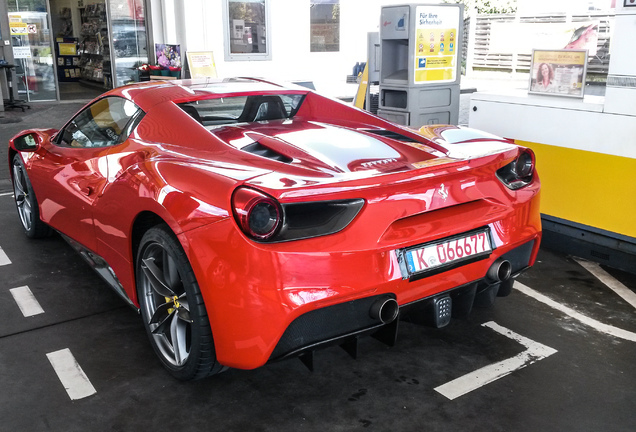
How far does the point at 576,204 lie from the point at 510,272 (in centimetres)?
201

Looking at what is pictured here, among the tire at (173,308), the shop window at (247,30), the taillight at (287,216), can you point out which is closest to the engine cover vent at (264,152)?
the taillight at (287,216)

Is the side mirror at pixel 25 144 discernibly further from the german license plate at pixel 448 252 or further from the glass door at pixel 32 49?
the glass door at pixel 32 49

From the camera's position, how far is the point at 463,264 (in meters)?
2.60

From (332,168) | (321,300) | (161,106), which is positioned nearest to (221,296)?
(321,300)

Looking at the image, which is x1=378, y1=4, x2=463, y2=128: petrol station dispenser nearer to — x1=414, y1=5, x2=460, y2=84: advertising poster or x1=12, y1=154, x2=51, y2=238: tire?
x1=414, y1=5, x2=460, y2=84: advertising poster

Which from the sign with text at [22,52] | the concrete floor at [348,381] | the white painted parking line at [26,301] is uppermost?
the sign with text at [22,52]

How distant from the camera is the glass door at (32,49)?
43.2ft

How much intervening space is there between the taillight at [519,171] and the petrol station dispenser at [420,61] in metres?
3.95

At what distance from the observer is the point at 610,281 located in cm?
405

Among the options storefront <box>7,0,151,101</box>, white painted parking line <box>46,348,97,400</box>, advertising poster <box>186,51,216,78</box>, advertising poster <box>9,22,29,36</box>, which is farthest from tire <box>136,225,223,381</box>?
advertising poster <box>9,22,29,36</box>

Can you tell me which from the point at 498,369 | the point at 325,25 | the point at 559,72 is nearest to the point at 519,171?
the point at 498,369

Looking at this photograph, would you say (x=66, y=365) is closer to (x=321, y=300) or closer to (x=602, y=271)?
(x=321, y=300)

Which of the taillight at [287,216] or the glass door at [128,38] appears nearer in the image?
the taillight at [287,216]

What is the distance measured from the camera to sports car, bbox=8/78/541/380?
225 centimetres
